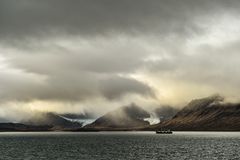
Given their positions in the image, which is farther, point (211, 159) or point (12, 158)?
point (12, 158)

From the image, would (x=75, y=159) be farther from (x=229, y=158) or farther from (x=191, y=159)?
(x=229, y=158)

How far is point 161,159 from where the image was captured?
139125 millimetres

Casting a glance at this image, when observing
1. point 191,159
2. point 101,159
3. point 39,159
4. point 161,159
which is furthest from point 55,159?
point 191,159

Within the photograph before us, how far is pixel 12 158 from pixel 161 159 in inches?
2187

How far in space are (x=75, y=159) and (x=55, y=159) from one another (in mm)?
7352

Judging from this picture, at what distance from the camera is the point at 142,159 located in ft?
459

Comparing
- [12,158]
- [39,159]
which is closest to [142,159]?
[39,159]

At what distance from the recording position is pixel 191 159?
5404 inches

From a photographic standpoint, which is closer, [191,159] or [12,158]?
[191,159]

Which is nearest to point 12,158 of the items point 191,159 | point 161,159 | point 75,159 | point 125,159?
point 75,159

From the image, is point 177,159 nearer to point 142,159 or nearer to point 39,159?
point 142,159

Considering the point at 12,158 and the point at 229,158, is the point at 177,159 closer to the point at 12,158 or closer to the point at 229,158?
the point at 229,158

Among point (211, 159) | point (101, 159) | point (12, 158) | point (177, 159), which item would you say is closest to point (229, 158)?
point (211, 159)

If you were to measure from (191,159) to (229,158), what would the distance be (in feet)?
47.6
